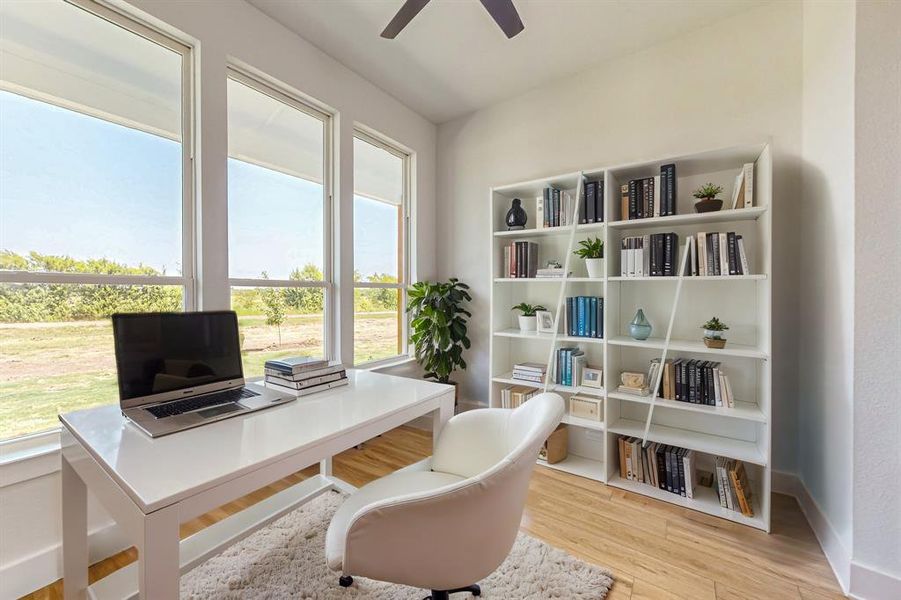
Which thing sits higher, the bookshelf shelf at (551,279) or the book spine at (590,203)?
the book spine at (590,203)

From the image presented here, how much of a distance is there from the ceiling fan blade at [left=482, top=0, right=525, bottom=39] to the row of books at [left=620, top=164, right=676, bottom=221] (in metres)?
1.15

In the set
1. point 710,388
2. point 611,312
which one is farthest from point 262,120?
point 710,388

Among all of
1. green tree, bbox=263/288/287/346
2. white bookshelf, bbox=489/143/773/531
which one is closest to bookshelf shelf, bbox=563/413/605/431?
white bookshelf, bbox=489/143/773/531

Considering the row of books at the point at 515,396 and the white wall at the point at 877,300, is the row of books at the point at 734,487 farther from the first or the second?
the row of books at the point at 515,396

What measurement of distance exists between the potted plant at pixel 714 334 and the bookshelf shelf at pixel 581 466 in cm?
105

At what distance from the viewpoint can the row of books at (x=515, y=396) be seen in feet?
8.78

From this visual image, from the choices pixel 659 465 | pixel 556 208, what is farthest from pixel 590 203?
pixel 659 465

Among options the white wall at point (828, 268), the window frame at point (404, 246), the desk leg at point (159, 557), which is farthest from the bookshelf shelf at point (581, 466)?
the desk leg at point (159, 557)

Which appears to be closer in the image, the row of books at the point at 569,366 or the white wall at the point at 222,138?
the white wall at the point at 222,138

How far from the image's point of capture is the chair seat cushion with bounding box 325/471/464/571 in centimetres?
103

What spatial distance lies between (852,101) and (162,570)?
2.71 m

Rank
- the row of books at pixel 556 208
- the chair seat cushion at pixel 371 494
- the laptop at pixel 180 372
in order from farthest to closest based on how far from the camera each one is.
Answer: the row of books at pixel 556 208 → the laptop at pixel 180 372 → the chair seat cushion at pixel 371 494

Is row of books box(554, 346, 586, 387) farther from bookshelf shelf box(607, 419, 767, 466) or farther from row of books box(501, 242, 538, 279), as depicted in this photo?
row of books box(501, 242, 538, 279)

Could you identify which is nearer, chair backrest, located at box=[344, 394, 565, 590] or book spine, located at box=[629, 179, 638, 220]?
chair backrest, located at box=[344, 394, 565, 590]
